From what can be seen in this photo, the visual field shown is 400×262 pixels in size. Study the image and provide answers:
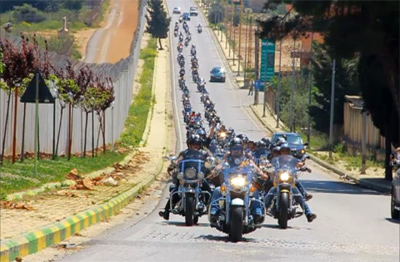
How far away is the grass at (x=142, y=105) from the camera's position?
2354 inches

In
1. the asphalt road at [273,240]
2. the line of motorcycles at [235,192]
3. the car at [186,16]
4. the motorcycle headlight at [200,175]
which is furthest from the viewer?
the car at [186,16]

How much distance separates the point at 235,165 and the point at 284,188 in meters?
1.98

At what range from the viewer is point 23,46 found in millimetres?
28516

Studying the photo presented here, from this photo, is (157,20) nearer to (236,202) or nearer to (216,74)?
(216,74)

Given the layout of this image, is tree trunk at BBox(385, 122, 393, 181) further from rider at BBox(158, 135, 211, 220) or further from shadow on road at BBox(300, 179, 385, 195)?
rider at BBox(158, 135, 211, 220)

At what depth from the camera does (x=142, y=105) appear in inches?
3346

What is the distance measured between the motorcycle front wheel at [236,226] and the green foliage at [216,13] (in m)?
142

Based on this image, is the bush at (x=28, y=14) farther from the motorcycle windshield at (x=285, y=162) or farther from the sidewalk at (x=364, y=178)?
the motorcycle windshield at (x=285, y=162)

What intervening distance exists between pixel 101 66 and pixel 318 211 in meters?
23.5

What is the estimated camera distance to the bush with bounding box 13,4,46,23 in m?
65.2

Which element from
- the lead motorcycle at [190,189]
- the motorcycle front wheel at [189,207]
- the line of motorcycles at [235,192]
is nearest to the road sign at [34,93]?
the line of motorcycles at [235,192]

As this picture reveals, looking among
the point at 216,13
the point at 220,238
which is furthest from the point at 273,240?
the point at 216,13

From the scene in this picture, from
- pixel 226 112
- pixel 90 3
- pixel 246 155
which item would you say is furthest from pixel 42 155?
pixel 226 112

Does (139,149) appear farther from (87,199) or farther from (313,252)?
(313,252)
